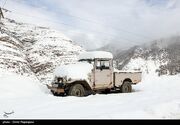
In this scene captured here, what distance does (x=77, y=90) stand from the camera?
1566 centimetres

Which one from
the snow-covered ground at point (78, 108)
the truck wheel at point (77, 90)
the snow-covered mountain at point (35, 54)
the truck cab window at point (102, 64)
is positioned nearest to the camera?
the snow-covered ground at point (78, 108)

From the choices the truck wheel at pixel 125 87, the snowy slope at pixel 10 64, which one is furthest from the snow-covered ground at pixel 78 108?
the snowy slope at pixel 10 64

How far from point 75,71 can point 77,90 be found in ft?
2.91

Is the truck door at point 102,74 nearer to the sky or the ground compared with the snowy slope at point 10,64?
nearer to the ground

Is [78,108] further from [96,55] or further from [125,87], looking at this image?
[125,87]

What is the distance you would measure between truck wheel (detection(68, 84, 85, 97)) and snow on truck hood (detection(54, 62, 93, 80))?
42 centimetres

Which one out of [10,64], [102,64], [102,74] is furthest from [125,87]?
[10,64]

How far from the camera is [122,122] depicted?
859 cm

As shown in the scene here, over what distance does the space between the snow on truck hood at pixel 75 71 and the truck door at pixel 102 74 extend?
49cm

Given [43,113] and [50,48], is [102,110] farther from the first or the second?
[50,48]

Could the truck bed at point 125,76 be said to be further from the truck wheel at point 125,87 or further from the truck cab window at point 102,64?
the truck cab window at point 102,64

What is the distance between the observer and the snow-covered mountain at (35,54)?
28.7 metres

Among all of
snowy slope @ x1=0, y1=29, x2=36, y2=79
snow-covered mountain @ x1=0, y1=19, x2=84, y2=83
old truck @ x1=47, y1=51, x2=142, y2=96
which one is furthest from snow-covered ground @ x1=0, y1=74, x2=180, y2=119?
snow-covered mountain @ x1=0, y1=19, x2=84, y2=83

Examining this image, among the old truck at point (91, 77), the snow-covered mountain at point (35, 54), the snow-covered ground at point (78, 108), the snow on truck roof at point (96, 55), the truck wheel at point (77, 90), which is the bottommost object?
the snow-covered ground at point (78, 108)
